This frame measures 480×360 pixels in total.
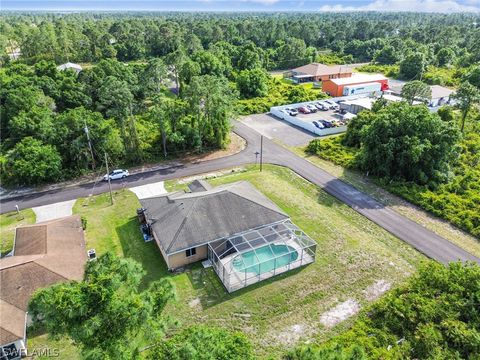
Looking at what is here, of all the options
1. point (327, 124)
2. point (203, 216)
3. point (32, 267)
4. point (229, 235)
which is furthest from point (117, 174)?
point (327, 124)

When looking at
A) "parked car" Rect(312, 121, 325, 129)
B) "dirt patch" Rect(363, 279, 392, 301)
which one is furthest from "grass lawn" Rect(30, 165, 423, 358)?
"parked car" Rect(312, 121, 325, 129)

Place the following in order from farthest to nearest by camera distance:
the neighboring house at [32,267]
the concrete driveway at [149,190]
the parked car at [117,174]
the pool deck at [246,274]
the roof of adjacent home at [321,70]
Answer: the roof of adjacent home at [321,70]
the parked car at [117,174]
the concrete driveway at [149,190]
the pool deck at [246,274]
the neighboring house at [32,267]

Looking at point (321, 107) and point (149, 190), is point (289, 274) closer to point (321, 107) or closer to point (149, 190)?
point (149, 190)

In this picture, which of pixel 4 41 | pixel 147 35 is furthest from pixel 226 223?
pixel 147 35

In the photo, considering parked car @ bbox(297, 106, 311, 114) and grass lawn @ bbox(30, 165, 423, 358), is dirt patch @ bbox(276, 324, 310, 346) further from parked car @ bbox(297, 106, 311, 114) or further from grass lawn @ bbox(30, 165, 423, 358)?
parked car @ bbox(297, 106, 311, 114)

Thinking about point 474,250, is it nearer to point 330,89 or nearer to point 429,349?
point 429,349

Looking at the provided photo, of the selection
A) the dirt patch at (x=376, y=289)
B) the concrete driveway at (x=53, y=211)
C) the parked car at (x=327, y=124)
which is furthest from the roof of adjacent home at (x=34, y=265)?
the parked car at (x=327, y=124)

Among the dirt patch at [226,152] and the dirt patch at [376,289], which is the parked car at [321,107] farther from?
the dirt patch at [376,289]
